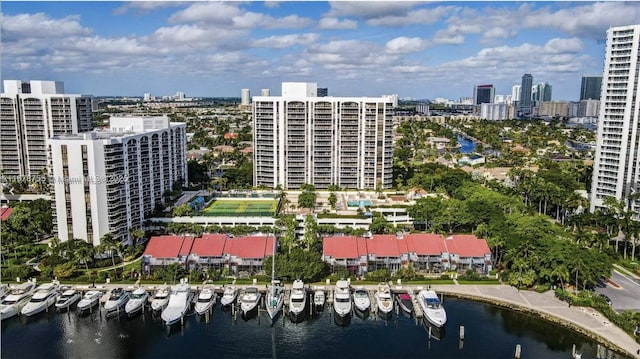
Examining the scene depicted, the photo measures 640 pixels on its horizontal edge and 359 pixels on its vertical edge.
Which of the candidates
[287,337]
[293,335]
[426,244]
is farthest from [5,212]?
[426,244]

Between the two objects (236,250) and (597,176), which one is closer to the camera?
(236,250)

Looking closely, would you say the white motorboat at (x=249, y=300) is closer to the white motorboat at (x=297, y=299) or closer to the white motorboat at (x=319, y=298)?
the white motorboat at (x=297, y=299)

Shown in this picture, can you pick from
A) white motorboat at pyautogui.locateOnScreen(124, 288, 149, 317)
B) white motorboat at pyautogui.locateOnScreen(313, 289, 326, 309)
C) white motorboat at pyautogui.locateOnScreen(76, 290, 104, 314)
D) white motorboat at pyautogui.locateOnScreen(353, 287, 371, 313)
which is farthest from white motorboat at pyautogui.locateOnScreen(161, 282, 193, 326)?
white motorboat at pyautogui.locateOnScreen(353, 287, 371, 313)

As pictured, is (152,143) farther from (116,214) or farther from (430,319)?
(430,319)

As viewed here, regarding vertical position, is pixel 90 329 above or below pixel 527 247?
below

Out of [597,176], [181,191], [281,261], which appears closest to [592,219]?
[597,176]

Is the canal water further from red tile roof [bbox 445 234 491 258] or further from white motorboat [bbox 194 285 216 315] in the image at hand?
red tile roof [bbox 445 234 491 258]

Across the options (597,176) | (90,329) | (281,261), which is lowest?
(90,329)

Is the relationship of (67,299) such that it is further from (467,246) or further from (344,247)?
(467,246)
